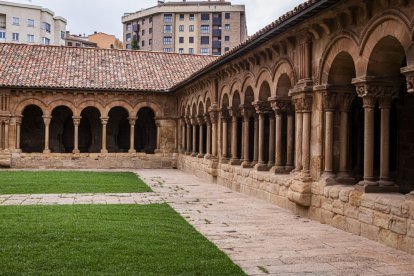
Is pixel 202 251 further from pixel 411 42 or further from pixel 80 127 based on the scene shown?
pixel 80 127

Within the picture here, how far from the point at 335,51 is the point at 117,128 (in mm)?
21383

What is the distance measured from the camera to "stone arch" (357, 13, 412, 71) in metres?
7.57

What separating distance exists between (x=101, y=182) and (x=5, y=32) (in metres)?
63.8

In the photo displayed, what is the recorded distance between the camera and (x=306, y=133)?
10820 mm

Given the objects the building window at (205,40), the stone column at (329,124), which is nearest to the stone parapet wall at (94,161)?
the stone column at (329,124)

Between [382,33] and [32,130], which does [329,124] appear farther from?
[32,130]

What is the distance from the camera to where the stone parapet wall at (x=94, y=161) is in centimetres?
2539

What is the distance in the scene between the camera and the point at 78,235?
312 inches

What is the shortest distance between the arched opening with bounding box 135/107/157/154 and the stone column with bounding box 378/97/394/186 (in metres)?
22.0

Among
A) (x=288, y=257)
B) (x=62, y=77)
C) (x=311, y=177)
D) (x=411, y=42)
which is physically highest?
(x=62, y=77)

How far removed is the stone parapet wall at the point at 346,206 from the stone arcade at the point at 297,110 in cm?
2

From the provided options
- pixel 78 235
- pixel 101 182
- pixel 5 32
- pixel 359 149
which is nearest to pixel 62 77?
pixel 101 182

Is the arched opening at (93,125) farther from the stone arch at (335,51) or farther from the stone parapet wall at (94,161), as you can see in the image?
the stone arch at (335,51)

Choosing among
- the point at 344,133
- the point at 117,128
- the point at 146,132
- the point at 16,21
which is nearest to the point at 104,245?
the point at 344,133
